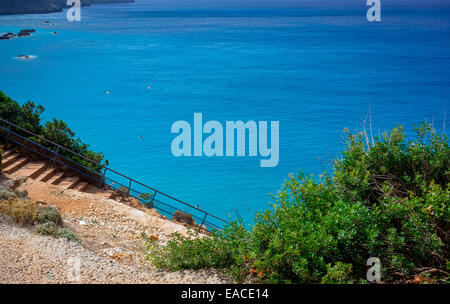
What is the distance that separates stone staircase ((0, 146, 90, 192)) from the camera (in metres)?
14.5

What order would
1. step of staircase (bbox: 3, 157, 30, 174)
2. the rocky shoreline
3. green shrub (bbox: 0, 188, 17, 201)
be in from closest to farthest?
green shrub (bbox: 0, 188, 17, 201) → step of staircase (bbox: 3, 157, 30, 174) → the rocky shoreline

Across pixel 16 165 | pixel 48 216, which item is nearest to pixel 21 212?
pixel 48 216

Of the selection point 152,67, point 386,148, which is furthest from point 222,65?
point 386,148

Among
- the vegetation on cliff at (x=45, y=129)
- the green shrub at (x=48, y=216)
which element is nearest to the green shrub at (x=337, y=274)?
the green shrub at (x=48, y=216)

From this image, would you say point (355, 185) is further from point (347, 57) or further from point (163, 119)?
point (347, 57)

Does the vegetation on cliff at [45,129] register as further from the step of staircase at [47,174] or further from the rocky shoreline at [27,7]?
the rocky shoreline at [27,7]

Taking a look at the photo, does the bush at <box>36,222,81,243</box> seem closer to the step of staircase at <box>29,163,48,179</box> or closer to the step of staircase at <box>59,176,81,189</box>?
the step of staircase at <box>59,176,81,189</box>

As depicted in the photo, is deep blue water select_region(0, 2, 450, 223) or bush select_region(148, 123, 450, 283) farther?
deep blue water select_region(0, 2, 450, 223)

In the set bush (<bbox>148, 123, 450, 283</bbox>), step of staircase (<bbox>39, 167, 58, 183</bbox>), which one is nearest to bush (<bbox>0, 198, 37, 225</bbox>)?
bush (<bbox>148, 123, 450, 283</bbox>)

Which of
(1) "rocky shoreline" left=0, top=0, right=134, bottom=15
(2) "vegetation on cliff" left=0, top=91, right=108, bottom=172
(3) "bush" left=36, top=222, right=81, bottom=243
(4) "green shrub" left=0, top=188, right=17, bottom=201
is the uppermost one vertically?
(1) "rocky shoreline" left=0, top=0, right=134, bottom=15

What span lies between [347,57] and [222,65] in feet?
62.4

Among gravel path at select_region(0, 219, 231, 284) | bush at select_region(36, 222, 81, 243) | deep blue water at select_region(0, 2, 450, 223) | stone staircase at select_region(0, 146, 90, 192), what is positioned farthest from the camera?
deep blue water at select_region(0, 2, 450, 223)

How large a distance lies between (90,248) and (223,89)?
33.6 metres

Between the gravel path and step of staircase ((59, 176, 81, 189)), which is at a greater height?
step of staircase ((59, 176, 81, 189))
